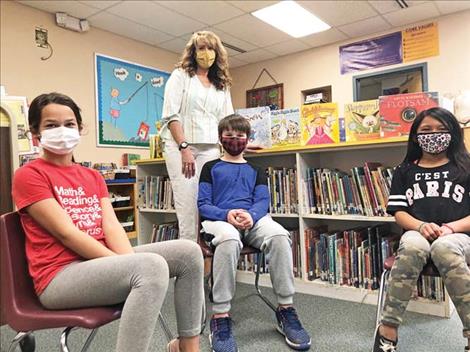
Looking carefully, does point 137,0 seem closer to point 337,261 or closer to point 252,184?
point 252,184

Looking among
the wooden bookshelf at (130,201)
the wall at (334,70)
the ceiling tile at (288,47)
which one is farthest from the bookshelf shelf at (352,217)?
the ceiling tile at (288,47)

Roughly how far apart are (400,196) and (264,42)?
13.3 feet

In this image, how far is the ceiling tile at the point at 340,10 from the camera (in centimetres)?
404

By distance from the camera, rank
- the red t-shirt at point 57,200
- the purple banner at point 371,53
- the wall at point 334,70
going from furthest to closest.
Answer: the purple banner at point 371,53
the wall at point 334,70
the red t-shirt at point 57,200

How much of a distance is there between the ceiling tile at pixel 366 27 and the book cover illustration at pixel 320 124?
2.83 meters

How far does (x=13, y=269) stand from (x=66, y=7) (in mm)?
3745

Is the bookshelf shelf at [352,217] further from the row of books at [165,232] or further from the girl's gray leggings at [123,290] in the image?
the girl's gray leggings at [123,290]

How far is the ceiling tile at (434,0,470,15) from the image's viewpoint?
13.3 feet

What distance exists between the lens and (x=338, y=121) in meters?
2.25

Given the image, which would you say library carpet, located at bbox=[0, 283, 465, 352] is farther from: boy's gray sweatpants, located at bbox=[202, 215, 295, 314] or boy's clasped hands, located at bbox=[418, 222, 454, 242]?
boy's clasped hands, located at bbox=[418, 222, 454, 242]

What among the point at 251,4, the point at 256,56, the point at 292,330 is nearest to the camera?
the point at 292,330

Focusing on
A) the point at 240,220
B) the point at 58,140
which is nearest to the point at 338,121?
the point at 240,220

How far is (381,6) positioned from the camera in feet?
13.5

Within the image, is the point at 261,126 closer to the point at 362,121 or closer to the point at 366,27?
the point at 362,121
